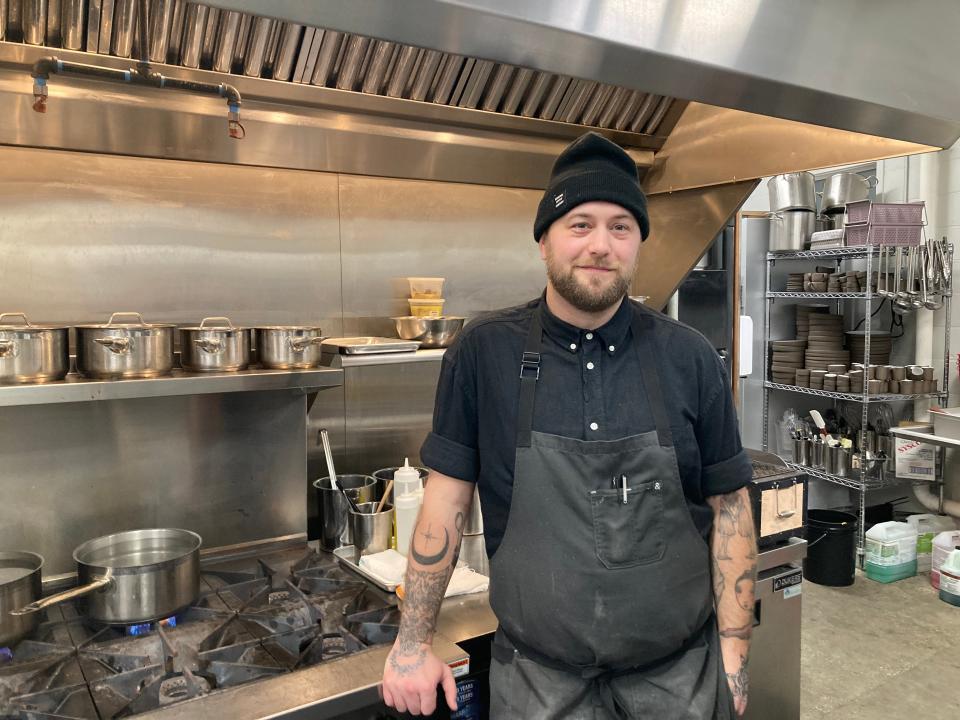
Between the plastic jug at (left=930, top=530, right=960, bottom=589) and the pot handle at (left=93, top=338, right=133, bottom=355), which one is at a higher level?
the pot handle at (left=93, top=338, right=133, bottom=355)

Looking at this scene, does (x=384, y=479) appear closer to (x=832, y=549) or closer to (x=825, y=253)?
(x=832, y=549)

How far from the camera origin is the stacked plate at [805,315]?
502cm

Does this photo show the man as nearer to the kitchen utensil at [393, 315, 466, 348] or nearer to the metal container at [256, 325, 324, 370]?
the metal container at [256, 325, 324, 370]

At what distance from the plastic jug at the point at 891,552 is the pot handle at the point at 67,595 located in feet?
13.4

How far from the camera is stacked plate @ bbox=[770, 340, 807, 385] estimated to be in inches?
194

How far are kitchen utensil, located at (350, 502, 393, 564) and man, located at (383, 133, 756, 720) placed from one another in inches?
23.9

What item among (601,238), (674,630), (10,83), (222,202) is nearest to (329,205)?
(222,202)

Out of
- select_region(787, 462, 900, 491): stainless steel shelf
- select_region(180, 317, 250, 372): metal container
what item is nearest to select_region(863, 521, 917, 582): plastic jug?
select_region(787, 462, 900, 491): stainless steel shelf

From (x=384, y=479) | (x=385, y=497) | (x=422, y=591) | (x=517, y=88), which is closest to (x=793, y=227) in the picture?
(x=517, y=88)

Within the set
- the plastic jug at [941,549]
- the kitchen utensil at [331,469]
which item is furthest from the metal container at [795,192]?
the kitchen utensil at [331,469]

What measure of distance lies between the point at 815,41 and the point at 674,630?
1.10m

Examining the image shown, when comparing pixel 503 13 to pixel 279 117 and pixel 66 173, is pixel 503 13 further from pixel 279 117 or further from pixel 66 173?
pixel 66 173

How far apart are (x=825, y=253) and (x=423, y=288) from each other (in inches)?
134

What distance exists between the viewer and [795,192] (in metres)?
4.84
